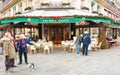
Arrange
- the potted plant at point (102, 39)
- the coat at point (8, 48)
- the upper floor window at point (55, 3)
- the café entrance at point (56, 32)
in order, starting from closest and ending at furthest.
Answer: the coat at point (8, 48) → the potted plant at point (102, 39) → the upper floor window at point (55, 3) → the café entrance at point (56, 32)

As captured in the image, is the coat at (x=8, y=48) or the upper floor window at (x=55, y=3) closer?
the coat at (x=8, y=48)

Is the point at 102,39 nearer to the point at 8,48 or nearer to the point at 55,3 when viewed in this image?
the point at 55,3

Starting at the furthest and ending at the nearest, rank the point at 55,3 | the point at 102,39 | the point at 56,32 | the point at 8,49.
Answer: the point at 56,32 → the point at 55,3 → the point at 102,39 → the point at 8,49

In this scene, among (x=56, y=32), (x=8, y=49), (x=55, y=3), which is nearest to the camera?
(x=8, y=49)

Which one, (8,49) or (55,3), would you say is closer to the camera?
(8,49)

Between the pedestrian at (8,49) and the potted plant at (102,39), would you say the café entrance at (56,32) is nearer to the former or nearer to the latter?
the potted plant at (102,39)

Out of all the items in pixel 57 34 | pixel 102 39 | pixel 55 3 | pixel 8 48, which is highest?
pixel 55 3

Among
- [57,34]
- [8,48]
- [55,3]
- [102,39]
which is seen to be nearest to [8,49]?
[8,48]

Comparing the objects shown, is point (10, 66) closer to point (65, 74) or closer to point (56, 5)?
point (65, 74)

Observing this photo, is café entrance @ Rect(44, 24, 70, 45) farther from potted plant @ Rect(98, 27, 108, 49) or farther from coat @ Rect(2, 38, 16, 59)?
coat @ Rect(2, 38, 16, 59)

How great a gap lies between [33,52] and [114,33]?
27302mm

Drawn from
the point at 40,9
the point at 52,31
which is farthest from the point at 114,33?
the point at 40,9

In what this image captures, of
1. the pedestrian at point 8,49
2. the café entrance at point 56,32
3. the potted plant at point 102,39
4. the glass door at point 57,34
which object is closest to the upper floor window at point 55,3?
the café entrance at point 56,32

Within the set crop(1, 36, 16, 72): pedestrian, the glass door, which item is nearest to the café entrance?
the glass door
